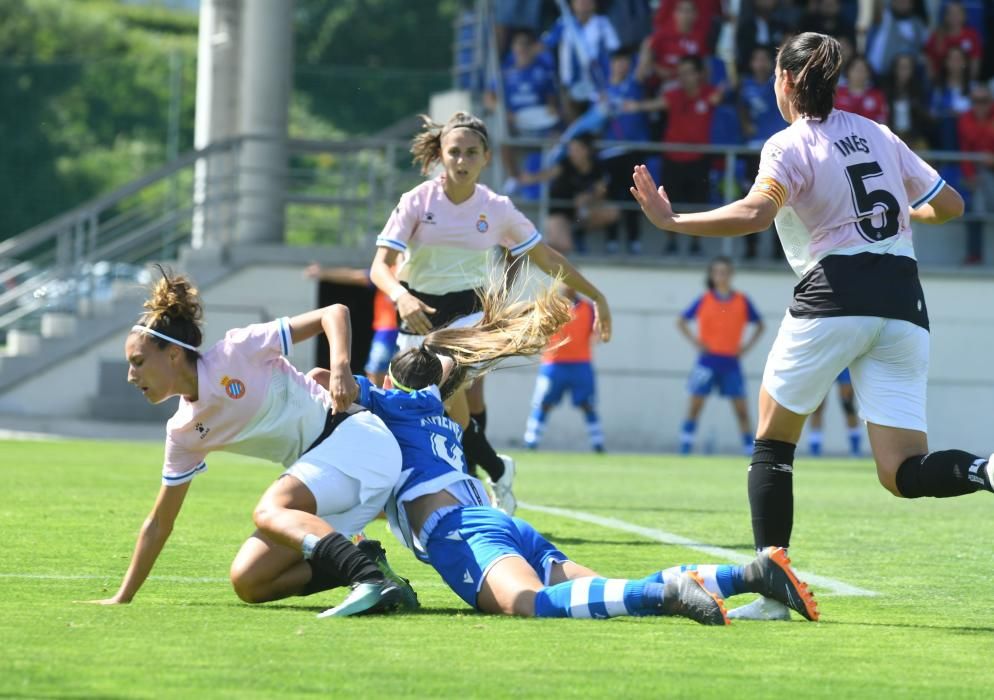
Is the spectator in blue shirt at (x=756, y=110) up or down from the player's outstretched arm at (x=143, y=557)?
up

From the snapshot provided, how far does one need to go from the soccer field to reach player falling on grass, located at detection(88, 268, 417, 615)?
5.8 inches

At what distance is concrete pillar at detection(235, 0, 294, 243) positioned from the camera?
21.7 metres

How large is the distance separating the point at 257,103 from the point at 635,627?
17.5m

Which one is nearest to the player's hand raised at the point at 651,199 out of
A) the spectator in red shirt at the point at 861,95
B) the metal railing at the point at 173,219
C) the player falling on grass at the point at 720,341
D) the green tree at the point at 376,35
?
the player falling on grass at the point at 720,341

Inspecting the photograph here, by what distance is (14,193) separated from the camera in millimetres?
30328

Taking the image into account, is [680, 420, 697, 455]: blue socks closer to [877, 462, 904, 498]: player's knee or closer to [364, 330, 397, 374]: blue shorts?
[364, 330, 397, 374]: blue shorts

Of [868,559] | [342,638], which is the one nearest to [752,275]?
[868,559]

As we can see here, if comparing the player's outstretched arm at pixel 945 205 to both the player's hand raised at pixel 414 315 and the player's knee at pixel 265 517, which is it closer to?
the player's hand raised at pixel 414 315

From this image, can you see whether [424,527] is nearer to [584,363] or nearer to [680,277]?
[584,363]

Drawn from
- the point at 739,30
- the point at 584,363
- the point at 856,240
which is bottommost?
the point at 584,363

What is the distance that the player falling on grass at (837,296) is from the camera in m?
5.52

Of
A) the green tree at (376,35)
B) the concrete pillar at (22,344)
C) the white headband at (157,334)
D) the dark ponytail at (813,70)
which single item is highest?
the green tree at (376,35)

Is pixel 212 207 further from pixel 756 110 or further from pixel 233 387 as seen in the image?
pixel 233 387

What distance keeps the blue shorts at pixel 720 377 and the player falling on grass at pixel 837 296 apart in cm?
1278
